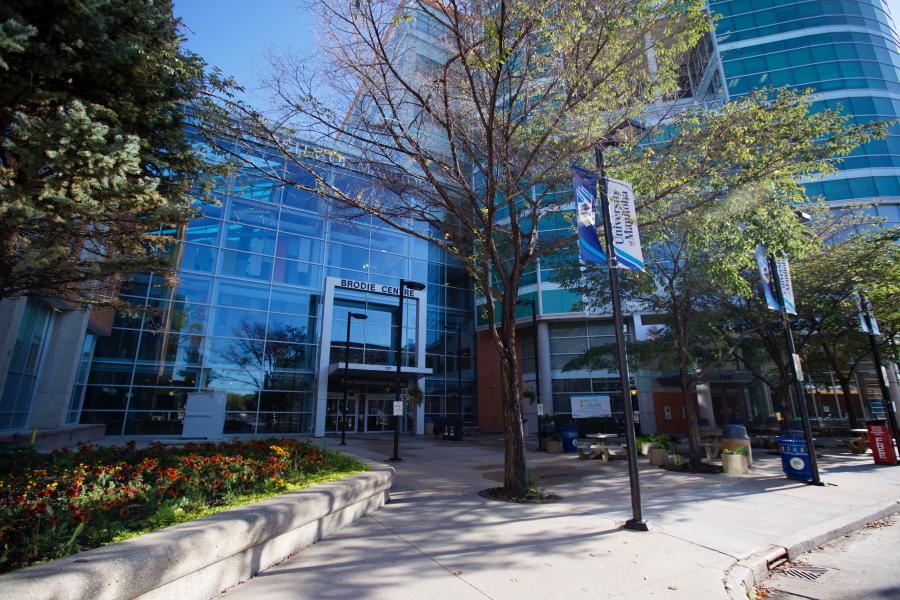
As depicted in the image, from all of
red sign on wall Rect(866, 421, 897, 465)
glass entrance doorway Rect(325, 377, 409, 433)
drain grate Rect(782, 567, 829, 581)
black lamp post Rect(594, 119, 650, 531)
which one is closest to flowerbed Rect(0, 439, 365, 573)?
black lamp post Rect(594, 119, 650, 531)

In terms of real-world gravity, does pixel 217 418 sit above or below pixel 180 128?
below

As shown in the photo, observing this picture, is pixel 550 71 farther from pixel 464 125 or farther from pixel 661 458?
pixel 661 458

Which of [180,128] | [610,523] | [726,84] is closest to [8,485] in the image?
[180,128]

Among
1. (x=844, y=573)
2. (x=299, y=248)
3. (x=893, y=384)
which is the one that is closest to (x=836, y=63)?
(x=893, y=384)

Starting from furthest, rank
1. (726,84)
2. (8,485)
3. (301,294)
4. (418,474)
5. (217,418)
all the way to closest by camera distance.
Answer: (726,84), (301,294), (217,418), (418,474), (8,485)

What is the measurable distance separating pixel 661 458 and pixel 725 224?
7516 mm

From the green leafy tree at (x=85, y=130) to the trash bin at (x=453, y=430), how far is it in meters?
18.6

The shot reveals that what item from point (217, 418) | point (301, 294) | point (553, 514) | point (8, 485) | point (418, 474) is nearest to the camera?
point (8, 485)

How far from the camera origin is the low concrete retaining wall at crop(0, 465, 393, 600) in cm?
299

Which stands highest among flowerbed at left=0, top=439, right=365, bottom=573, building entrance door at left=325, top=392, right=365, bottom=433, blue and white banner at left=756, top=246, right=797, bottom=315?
blue and white banner at left=756, top=246, right=797, bottom=315

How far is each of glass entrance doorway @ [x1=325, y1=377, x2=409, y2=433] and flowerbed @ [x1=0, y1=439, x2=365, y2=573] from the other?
20.7 meters

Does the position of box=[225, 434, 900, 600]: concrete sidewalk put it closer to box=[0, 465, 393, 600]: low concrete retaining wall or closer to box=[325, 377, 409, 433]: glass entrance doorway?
box=[0, 465, 393, 600]: low concrete retaining wall

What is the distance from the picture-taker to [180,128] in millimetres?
8555

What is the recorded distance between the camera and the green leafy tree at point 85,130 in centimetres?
611
